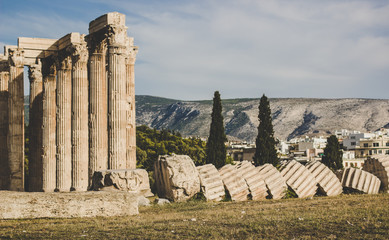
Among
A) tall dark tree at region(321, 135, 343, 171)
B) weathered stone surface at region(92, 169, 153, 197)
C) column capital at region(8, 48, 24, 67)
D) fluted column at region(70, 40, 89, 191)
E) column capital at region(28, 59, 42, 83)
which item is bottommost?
tall dark tree at region(321, 135, 343, 171)

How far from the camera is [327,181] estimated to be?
22547 millimetres

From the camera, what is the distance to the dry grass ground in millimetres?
10664

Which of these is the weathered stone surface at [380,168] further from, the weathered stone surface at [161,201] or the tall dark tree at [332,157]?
the tall dark tree at [332,157]

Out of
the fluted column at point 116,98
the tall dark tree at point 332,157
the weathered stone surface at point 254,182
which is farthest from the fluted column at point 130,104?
the tall dark tree at point 332,157

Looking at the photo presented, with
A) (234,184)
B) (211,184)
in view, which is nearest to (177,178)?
(211,184)

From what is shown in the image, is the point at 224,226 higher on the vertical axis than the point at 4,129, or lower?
lower

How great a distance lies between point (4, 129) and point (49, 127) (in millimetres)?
3838

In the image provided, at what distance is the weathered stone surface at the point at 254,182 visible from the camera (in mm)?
20938

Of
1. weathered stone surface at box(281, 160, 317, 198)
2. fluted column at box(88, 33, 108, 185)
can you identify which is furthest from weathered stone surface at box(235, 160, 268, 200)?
fluted column at box(88, 33, 108, 185)

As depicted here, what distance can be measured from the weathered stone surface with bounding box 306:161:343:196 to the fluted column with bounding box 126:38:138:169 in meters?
8.97

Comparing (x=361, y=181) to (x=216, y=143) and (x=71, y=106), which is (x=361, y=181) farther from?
(x=216, y=143)

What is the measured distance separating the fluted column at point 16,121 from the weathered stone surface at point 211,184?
14009 mm

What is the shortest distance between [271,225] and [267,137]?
117ft

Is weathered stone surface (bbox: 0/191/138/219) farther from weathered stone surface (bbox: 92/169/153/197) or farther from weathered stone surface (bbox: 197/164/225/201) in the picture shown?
weathered stone surface (bbox: 197/164/225/201)
